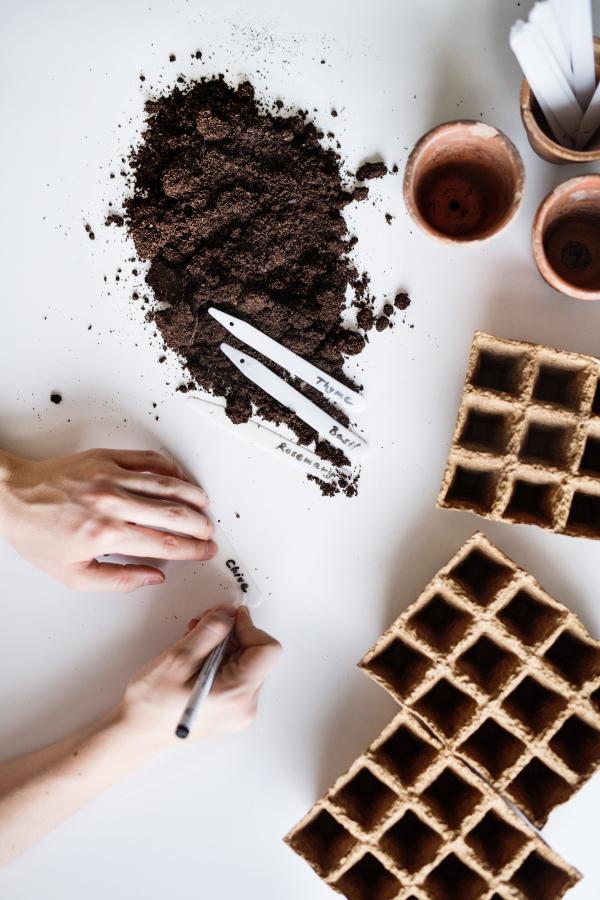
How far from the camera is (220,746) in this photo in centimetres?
142

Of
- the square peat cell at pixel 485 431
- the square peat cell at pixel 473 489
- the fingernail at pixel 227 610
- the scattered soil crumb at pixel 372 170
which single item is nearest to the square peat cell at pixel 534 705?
the square peat cell at pixel 473 489

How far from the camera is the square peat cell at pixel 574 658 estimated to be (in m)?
1.18

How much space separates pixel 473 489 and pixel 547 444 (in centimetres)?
22

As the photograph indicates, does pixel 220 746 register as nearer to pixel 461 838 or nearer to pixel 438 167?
pixel 461 838

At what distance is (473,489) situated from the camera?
1317 mm

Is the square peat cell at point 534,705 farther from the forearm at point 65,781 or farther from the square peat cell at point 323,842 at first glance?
the forearm at point 65,781

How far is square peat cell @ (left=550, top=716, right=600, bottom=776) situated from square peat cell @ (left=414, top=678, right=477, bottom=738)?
0.22 meters

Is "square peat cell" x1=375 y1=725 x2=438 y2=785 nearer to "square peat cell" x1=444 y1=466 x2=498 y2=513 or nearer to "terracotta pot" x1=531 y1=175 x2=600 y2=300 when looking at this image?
"square peat cell" x1=444 y1=466 x2=498 y2=513

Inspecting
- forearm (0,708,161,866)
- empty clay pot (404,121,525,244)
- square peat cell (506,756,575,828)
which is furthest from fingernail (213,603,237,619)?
empty clay pot (404,121,525,244)

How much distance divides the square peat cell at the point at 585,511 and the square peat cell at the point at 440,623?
36cm

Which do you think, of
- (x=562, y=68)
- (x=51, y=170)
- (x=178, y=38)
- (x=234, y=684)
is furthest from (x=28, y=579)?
(x=562, y=68)

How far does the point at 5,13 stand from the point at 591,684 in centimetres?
232

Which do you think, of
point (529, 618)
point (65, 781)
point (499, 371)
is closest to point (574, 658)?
point (529, 618)

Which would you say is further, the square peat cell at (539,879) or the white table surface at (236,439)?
the white table surface at (236,439)
